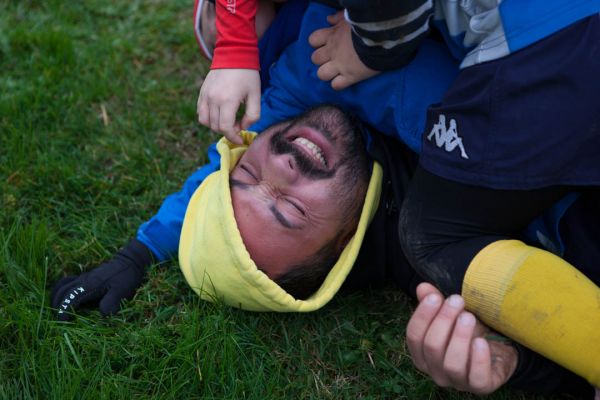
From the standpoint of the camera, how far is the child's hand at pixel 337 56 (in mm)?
2244

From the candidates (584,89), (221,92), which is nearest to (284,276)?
(221,92)

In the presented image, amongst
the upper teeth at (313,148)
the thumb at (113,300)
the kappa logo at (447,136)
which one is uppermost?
the kappa logo at (447,136)

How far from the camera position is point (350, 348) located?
7.05 ft

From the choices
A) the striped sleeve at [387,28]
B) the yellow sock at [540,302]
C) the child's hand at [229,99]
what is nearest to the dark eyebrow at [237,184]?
the child's hand at [229,99]

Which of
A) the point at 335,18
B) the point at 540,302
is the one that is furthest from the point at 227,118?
the point at 540,302

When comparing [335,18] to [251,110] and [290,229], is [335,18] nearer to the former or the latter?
[251,110]

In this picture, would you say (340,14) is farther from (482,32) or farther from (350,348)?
(350,348)

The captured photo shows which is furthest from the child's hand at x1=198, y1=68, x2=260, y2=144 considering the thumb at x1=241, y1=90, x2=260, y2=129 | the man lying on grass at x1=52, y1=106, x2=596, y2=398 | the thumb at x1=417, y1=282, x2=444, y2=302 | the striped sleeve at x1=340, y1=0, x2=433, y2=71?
the thumb at x1=417, y1=282, x2=444, y2=302

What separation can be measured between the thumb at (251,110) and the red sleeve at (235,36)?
0.34 feet

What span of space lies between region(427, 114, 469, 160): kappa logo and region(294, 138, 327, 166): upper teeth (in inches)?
16.7

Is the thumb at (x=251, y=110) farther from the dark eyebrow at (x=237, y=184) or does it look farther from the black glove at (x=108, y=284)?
the black glove at (x=108, y=284)

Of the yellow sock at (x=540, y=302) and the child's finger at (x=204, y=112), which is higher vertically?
the child's finger at (x=204, y=112)

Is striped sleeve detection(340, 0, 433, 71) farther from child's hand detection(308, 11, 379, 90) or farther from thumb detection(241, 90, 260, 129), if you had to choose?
thumb detection(241, 90, 260, 129)

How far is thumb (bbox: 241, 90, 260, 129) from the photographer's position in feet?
7.28
